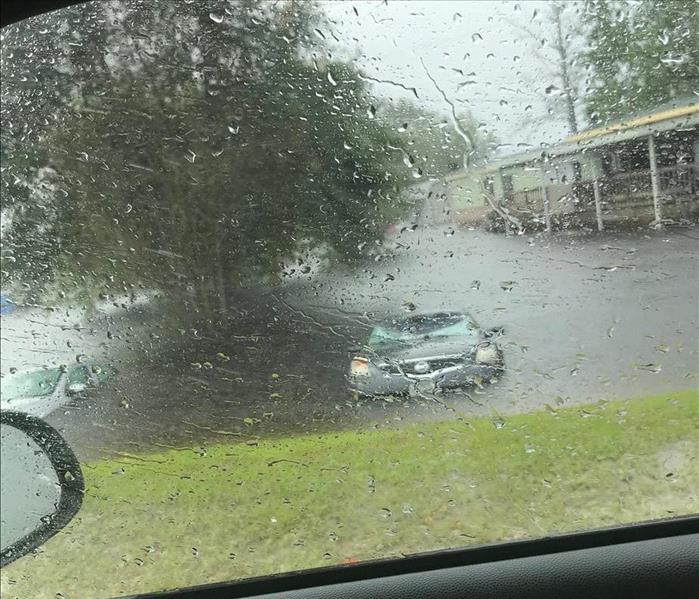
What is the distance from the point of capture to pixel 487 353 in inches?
102

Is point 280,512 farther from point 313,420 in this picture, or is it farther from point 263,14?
point 263,14

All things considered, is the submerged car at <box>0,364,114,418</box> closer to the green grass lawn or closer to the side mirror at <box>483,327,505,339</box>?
the green grass lawn

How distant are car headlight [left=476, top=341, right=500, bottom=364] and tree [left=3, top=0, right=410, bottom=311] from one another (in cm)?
63

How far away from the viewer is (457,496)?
2498 millimetres

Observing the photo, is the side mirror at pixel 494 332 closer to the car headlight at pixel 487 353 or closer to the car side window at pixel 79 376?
the car headlight at pixel 487 353

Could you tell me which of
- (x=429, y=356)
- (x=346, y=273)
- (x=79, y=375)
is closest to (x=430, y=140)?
(x=346, y=273)

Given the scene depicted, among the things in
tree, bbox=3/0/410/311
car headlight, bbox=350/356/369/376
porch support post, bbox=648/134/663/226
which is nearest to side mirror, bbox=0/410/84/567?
tree, bbox=3/0/410/311

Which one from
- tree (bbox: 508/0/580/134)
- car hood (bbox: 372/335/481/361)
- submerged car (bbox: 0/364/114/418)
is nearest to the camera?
tree (bbox: 508/0/580/134)

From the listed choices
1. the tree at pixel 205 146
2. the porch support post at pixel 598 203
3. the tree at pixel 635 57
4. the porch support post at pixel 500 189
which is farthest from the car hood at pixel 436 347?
the tree at pixel 635 57

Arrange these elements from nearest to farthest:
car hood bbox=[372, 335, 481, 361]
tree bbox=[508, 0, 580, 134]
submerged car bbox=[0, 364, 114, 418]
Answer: tree bbox=[508, 0, 580, 134] < car hood bbox=[372, 335, 481, 361] < submerged car bbox=[0, 364, 114, 418]

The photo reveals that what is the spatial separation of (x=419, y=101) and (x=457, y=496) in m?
1.56

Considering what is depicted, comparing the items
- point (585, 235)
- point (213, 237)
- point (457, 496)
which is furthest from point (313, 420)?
point (585, 235)

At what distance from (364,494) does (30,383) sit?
4.88 feet

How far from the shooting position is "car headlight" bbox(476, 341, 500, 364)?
2.57 metres
